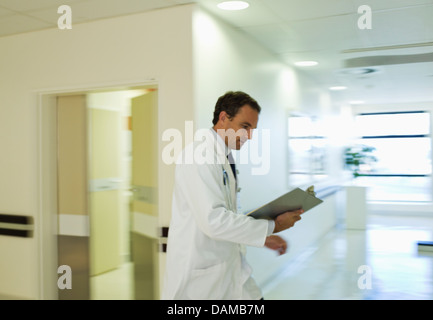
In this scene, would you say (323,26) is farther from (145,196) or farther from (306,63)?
(145,196)

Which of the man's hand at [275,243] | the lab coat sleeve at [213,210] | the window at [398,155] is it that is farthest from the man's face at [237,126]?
the window at [398,155]

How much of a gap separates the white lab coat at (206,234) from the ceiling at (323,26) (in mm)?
1962

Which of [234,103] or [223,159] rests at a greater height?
[234,103]

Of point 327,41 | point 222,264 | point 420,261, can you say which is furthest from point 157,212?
point 420,261

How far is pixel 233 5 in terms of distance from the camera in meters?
3.64

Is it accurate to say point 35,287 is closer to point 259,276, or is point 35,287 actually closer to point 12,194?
point 12,194

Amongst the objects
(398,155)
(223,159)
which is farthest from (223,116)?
(398,155)

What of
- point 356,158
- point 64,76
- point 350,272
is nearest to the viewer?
point 64,76

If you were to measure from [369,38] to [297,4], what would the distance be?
170 centimetres

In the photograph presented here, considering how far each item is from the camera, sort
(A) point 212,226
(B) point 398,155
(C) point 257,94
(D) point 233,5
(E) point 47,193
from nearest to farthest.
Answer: (A) point 212,226 → (D) point 233,5 → (E) point 47,193 → (C) point 257,94 → (B) point 398,155

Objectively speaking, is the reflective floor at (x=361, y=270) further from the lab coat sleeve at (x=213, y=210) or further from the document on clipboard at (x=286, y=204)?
the lab coat sleeve at (x=213, y=210)

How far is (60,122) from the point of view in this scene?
14.3ft

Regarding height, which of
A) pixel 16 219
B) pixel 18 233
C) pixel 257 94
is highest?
pixel 257 94

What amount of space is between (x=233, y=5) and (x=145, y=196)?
188cm
